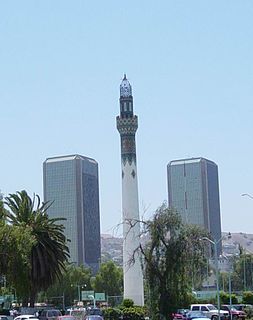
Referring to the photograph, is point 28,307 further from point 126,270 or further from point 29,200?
point 126,270

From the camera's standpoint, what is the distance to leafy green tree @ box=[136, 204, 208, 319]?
193 feet

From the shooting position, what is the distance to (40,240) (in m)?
69.7

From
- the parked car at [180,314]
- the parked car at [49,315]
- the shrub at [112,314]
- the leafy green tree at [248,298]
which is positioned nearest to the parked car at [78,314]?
the parked car at [49,315]

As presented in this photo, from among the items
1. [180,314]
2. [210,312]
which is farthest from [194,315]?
[210,312]

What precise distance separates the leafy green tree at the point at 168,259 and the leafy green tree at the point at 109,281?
86936 mm

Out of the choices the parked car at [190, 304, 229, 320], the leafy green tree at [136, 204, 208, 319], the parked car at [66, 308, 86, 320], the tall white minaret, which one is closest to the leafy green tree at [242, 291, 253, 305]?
the tall white minaret

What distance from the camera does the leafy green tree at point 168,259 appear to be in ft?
193

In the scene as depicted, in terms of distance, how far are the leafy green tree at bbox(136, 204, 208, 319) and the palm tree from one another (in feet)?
41.3

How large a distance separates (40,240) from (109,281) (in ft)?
259

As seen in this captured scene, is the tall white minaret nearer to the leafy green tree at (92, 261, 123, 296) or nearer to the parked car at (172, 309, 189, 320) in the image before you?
the parked car at (172, 309, 189, 320)

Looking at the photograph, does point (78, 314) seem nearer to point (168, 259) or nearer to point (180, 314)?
point (180, 314)

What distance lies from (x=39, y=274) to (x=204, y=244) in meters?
16.3

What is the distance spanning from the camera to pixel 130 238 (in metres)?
101

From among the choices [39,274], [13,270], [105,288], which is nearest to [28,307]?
[39,274]
